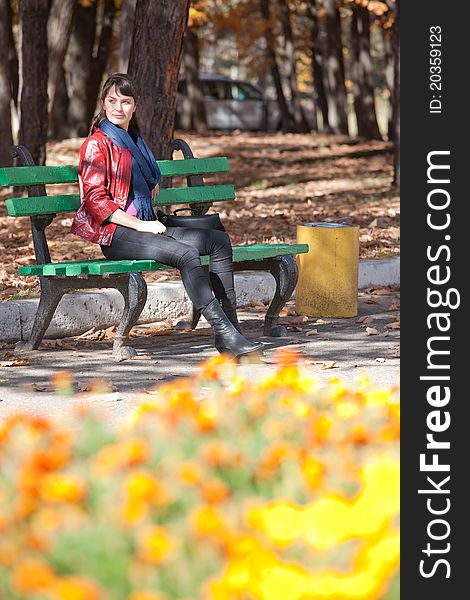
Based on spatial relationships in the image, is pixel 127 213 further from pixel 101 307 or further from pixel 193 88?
pixel 193 88

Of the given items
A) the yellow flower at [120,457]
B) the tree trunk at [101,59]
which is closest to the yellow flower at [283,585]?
the yellow flower at [120,457]

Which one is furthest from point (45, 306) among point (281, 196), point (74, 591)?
point (281, 196)

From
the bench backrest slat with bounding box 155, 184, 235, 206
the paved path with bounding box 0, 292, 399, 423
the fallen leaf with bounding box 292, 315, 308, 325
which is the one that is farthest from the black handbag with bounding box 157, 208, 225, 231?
the fallen leaf with bounding box 292, 315, 308, 325

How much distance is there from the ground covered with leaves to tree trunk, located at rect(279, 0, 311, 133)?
4.85 meters

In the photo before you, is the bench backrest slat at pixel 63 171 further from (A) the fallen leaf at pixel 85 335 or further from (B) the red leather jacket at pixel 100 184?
(A) the fallen leaf at pixel 85 335

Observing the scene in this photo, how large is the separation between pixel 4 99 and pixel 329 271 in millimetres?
9807

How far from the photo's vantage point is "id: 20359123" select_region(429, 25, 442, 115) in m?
2.88

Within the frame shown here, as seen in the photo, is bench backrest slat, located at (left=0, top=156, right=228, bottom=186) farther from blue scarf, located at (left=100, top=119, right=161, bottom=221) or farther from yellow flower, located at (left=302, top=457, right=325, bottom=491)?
yellow flower, located at (left=302, top=457, right=325, bottom=491)

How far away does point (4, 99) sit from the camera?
1755cm

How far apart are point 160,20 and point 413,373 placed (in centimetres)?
876

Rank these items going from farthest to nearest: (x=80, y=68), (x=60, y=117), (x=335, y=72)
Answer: (x=335, y=72) < (x=60, y=117) < (x=80, y=68)

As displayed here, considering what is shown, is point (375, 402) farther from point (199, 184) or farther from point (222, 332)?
point (199, 184)

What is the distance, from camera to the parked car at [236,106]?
41750 mm

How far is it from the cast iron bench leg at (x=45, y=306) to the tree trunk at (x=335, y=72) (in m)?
25.6
